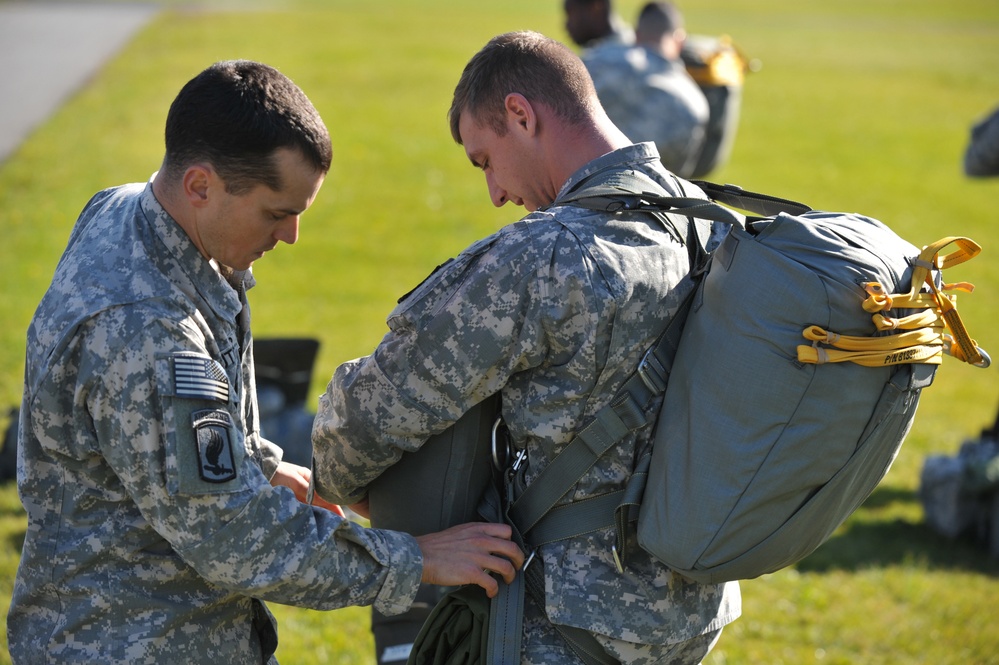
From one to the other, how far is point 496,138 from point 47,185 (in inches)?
547

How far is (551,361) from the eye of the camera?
259 cm

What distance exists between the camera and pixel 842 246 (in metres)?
2.44

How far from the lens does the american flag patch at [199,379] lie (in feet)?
7.52

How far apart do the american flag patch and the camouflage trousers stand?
99 centimetres

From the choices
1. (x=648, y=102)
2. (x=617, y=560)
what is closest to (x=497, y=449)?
(x=617, y=560)

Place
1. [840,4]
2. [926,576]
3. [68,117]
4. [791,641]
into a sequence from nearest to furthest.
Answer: [791,641] → [926,576] → [68,117] → [840,4]

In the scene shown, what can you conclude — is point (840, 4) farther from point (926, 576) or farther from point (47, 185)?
point (926, 576)

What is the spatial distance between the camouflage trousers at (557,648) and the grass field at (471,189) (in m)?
2.40

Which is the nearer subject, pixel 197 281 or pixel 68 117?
pixel 197 281

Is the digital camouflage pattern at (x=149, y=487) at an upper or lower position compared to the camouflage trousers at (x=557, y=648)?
upper

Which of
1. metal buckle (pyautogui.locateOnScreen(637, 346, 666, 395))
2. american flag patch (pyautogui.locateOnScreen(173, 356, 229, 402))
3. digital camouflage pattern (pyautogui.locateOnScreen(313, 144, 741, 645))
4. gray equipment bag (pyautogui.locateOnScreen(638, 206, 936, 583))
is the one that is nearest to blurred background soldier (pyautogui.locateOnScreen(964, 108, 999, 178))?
gray equipment bag (pyautogui.locateOnScreen(638, 206, 936, 583))

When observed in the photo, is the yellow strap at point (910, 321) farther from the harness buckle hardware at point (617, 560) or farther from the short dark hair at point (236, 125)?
the short dark hair at point (236, 125)

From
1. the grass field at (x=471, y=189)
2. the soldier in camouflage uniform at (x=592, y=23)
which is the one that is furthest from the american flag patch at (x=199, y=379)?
the soldier in camouflage uniform at (x=592, y=23)

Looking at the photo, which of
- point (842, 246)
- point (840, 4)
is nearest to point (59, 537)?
point (842, 246)
